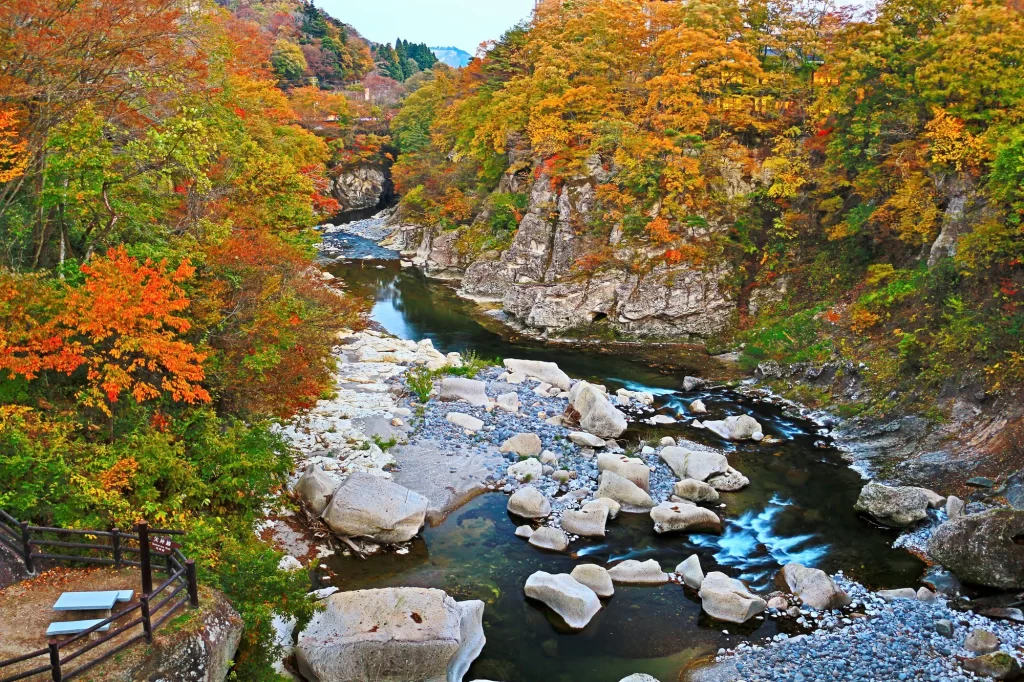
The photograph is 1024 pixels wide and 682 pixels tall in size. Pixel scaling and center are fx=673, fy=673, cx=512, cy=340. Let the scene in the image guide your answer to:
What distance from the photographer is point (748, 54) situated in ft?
96.0

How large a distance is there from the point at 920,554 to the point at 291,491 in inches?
502

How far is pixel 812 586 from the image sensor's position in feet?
38.6

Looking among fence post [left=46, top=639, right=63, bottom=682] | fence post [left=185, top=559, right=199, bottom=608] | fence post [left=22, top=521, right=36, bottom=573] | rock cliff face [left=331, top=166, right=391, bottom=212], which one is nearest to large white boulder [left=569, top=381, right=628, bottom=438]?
fence post [left=185, top=559, right=199, bottom=608]

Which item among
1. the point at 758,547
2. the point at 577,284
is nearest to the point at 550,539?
the point at 758,547

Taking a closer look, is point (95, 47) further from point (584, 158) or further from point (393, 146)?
point (393, 146)

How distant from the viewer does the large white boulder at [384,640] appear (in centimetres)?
937

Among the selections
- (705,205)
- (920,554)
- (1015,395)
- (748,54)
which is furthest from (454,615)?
(748,54)

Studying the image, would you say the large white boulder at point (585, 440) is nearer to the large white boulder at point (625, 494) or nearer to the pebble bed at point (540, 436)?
the pebble bed at point (540, 436)

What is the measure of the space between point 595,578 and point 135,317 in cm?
871

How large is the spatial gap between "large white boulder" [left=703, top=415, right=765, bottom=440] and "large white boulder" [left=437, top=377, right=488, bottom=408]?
6741 mm

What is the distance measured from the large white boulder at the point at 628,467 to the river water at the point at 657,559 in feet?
4.09

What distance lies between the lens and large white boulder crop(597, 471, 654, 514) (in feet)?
48.7

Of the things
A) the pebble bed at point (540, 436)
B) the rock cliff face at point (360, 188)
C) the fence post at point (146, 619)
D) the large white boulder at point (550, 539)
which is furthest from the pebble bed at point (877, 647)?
the rock cliff face at point (360, 188)

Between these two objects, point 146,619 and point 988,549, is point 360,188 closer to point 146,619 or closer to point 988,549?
point 988,549
